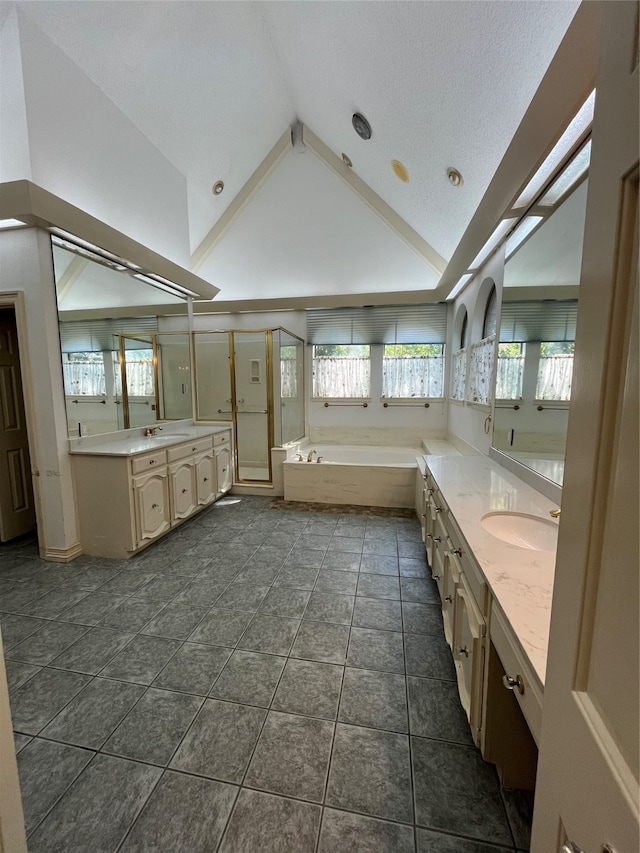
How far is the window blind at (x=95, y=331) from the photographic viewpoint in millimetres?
2609

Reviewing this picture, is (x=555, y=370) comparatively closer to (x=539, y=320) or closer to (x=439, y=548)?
(x=539, y=320)

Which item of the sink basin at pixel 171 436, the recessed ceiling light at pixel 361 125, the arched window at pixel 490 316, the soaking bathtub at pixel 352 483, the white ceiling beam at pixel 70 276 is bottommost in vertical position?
the soaking bathtub at pixel 352 483

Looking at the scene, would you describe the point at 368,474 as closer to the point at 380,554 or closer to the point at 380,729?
the point at 380,554

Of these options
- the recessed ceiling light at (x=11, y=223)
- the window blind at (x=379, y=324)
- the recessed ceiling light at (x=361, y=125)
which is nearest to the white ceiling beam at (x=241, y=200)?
the recessed ceiling light at (x=361, y=125)

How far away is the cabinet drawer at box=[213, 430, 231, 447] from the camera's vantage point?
3840mm

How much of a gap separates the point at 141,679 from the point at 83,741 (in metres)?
0.29

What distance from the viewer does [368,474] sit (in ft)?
12.4

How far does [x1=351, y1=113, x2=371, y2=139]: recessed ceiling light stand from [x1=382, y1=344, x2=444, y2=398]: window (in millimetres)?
2347

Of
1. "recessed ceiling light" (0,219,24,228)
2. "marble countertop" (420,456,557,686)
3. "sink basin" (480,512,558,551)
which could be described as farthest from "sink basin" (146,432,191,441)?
"sink basin" (480,512,558,551)

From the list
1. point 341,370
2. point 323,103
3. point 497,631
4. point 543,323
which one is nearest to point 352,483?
point 341,370

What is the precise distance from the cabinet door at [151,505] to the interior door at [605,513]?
2.77 meters

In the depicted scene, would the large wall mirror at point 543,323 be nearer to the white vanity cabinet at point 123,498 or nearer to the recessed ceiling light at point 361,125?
the recessed ceiling light at point 361,125

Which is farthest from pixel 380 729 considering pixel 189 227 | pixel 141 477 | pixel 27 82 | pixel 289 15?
pixel 189 227

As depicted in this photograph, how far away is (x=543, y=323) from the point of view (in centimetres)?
188
